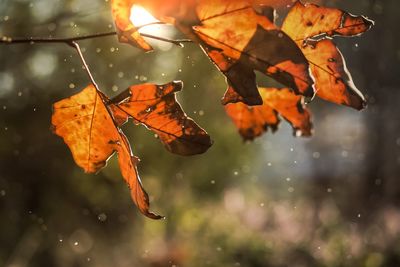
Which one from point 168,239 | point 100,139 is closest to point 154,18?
point 100,139

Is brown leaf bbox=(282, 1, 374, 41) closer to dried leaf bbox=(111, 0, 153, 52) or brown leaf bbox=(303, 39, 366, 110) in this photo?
brown leaf bbox=(303, 39, 366, 110)

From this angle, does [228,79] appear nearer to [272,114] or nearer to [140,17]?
[140,17]

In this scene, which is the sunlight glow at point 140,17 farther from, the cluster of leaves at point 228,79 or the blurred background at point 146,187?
the blurred background at point 146,187

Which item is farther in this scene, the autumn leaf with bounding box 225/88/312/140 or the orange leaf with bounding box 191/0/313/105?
the autumn leaf with bounding box 225/88/312/140

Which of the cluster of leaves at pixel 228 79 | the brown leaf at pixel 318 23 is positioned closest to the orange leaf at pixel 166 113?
the cluster of leaves at pixel 228 79

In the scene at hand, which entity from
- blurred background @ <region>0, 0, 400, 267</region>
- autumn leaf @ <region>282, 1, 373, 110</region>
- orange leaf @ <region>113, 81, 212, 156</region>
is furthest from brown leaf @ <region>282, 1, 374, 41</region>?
blurred background @ <region>0, 0, 400, 267</region>

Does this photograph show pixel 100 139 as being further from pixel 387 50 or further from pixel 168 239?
pixel 387 50
